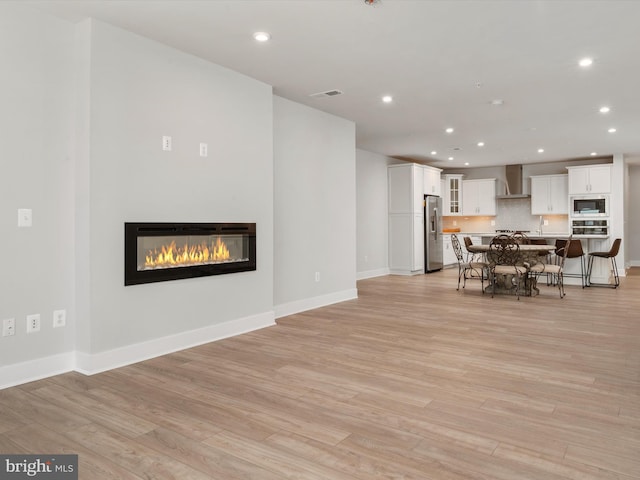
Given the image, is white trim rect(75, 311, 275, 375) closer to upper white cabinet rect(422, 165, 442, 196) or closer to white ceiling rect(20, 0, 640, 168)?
white ceiling rect(20, 0, 640, 168)

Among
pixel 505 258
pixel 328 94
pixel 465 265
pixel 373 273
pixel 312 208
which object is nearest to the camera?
pixel 328 94

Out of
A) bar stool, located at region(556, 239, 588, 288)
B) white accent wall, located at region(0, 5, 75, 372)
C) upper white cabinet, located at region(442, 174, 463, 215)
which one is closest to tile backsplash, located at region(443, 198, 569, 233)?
upper white cabinet, located at region(442, 174, 463, 215)

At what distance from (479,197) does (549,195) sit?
1.74 meters

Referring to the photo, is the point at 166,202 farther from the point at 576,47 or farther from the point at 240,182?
the point at 576,47

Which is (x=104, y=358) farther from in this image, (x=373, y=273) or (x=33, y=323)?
(x=373, y=273)

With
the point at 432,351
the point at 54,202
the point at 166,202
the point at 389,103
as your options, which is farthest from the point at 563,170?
the point at 54,202

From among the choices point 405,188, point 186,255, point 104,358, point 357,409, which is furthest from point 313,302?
point 405,188

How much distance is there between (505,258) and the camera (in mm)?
7414

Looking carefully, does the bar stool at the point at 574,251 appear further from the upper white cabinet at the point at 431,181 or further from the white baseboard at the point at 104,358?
the white baseboard at the point at 104,358

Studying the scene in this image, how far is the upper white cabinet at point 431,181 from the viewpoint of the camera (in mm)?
10791

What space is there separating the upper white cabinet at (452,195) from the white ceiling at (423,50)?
16.8 feet

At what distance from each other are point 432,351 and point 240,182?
8.38 ft

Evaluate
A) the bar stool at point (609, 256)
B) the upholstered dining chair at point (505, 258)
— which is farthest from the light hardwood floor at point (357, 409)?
the bar stool at point (609, 256)

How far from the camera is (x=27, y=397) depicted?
2941 mm
